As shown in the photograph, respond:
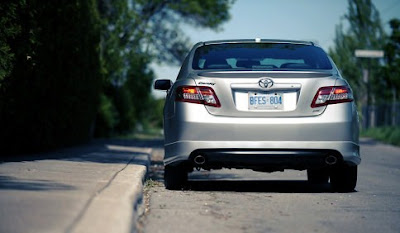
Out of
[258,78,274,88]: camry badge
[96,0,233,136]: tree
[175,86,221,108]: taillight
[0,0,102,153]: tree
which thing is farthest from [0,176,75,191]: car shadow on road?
[96,0,233,136]: tree

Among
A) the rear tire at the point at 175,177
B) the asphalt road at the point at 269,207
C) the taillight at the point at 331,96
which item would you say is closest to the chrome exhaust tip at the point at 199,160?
the asphalt road at the point at 269,207

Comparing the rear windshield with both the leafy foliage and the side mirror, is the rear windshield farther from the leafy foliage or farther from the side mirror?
the leafy foliage

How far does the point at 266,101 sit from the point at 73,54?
9.74m

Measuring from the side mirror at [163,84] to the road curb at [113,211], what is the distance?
2.57 meters

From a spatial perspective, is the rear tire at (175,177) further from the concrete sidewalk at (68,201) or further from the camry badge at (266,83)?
the camry badge at (266,83)

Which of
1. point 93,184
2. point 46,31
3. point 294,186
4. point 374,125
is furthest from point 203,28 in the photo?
point 93,184

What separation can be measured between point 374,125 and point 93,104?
24.7 metres

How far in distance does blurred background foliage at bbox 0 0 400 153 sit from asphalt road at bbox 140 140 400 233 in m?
3.78

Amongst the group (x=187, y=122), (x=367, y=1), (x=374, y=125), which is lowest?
(x=374, y=125)

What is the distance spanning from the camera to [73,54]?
17.8 metres

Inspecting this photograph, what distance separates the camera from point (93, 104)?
22391 millimetres

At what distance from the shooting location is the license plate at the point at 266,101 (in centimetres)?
873

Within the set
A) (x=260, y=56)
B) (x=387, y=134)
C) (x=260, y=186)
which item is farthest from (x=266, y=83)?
(x=387, y=134)

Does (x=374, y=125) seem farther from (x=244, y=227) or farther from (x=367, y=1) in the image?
(x=244, y=227)
